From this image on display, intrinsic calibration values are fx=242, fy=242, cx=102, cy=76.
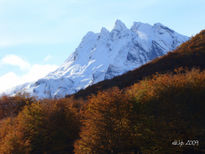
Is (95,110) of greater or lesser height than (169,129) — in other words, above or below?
above

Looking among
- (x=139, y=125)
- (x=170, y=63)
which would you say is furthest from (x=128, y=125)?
(x=170, y=63)

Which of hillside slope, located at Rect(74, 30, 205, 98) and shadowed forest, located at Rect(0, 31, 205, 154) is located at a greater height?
hillside slope, located at Rect(74, 30, 205, 98)

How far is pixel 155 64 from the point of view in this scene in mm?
72250

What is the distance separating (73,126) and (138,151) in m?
13.5

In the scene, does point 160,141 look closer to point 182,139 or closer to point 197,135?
point 182,139

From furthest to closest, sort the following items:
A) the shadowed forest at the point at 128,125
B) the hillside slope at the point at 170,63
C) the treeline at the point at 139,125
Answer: the hillside slope at the point at 170,63, the shadowed forest at the point at 128,125, the treeline at the point at 139,125

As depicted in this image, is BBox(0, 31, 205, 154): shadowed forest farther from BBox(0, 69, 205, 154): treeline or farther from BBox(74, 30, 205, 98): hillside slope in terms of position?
BBox(74, 30, 205, 98): hillside slope

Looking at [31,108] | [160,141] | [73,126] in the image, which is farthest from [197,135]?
[31,108]

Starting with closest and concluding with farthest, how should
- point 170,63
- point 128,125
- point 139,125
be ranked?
point 139,125
point 128,125
point 170,63

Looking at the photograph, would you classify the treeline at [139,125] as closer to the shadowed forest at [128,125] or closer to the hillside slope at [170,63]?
the shadowed forest at [128,125]

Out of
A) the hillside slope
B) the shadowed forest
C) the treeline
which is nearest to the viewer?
the treeline

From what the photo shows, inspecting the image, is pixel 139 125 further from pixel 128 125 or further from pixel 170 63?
pixel 170 63

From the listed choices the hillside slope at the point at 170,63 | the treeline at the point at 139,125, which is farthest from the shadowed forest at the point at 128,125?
the hillside slope at the point at 170,63

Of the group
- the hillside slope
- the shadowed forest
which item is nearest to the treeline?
the shadowed forest
